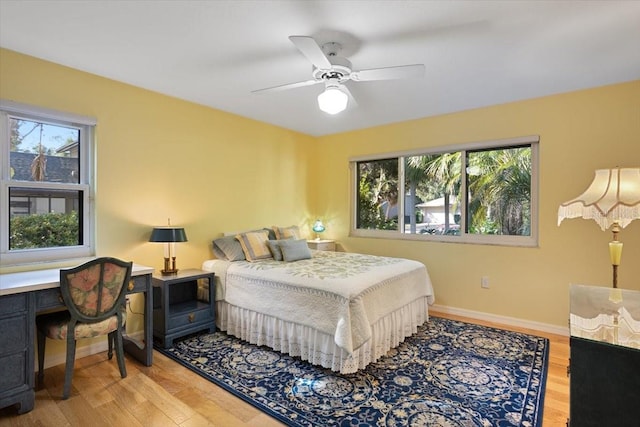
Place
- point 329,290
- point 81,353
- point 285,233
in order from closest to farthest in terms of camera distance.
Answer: point 329,290
point 81,353
point 285,233

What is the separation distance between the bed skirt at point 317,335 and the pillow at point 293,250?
744 mm

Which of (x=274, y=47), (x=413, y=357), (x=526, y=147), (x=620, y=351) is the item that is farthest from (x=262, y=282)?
(x=526, y=147)

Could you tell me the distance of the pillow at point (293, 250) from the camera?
11.8 ft

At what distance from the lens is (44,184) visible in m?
2.74

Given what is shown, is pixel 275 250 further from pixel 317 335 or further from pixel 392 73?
pixel 392 73

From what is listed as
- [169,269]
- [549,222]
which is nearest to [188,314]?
[169,269]

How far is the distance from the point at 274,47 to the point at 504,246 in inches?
123

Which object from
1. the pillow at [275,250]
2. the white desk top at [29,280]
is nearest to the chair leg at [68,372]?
the white desk top at [29,280]

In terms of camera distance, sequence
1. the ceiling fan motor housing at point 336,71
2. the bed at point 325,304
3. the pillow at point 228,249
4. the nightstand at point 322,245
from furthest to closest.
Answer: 1. the nightstand at point 322,245
2. the pillow at point 228,249
3. the bed at point 325,304
4. the ceiling fan motor housing at point 336,71

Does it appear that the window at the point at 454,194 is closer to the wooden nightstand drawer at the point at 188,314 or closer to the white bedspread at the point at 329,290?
the white bedspread at the point at 329,290

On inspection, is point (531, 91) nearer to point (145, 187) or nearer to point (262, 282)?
point (262, 282)

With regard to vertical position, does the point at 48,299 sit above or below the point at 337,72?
below

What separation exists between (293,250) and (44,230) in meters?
2.21

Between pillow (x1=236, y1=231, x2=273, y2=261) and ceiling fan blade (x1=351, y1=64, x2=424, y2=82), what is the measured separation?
2.09 m
